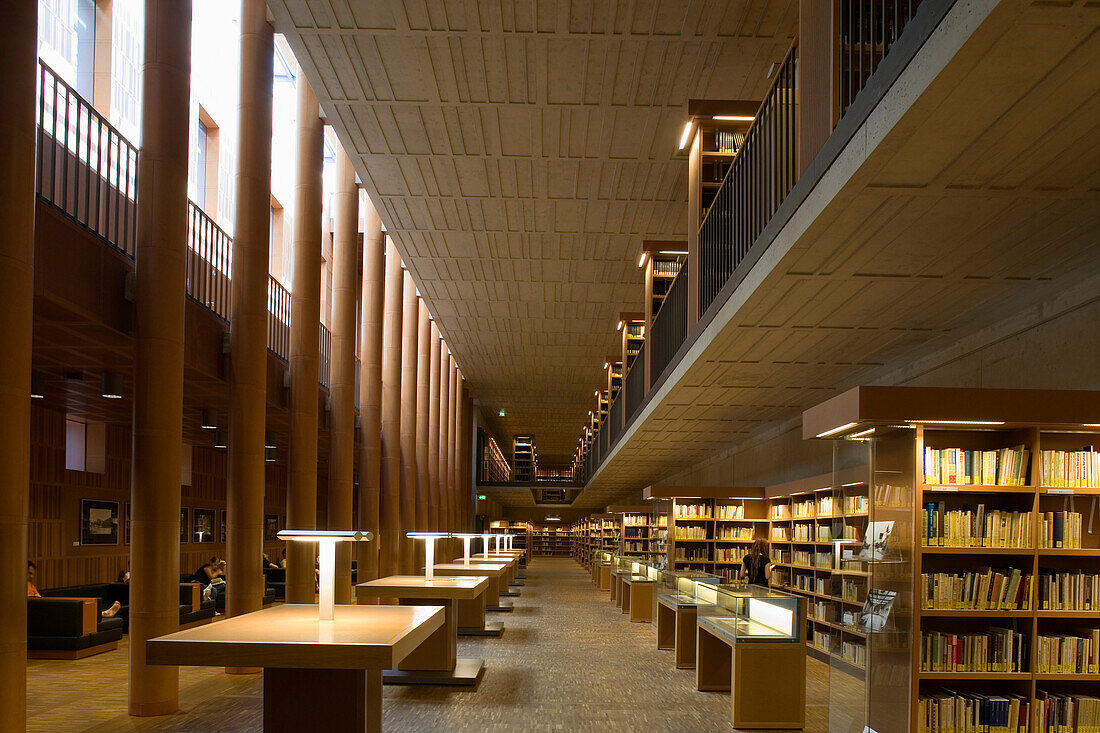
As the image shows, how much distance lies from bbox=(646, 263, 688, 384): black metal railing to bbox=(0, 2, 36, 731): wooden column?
6555 millimetres

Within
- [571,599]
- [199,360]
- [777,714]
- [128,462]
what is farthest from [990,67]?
[571,599]

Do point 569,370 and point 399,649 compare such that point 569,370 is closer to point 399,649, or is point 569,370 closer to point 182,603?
point 182,603

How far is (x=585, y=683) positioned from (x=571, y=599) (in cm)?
1203

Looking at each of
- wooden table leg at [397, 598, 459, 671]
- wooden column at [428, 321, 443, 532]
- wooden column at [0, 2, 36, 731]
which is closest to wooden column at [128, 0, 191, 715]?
wooden column at [0, 2, 36, 731]

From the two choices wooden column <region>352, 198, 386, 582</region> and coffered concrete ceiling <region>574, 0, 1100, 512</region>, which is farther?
wooden column <region>352, 198, 386, 582</region>

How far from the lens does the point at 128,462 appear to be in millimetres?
15703

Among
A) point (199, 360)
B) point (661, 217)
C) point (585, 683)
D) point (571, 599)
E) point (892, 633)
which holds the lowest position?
point (571, 599)

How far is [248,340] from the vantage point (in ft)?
33.6

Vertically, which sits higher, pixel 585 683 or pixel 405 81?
pixel 405 81

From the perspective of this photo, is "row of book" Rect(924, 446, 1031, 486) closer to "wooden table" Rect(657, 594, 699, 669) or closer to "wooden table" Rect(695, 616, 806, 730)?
"wooden table" Rect(695, 616, 806, 730)

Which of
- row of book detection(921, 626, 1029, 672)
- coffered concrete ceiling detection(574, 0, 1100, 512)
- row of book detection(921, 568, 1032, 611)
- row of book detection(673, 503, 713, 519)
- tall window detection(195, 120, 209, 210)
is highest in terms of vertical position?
tall window detection(195, 120, 209, 210)

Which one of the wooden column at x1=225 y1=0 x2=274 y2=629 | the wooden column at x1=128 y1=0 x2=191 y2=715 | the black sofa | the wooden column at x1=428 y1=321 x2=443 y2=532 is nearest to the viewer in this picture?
the wooden column at x1=128 y1=0 x2=191 y2=715

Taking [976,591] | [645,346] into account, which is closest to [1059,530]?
[976,591]

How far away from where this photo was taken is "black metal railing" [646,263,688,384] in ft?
36.8
